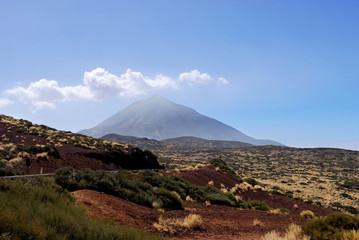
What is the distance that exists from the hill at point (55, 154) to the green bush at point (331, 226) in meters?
18.3

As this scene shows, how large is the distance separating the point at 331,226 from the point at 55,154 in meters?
30.5

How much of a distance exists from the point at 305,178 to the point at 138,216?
192ft

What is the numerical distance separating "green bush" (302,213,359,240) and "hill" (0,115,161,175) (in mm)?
18256

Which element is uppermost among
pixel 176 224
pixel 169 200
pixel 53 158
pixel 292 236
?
pixel 292 236

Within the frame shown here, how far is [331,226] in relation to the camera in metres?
8.07

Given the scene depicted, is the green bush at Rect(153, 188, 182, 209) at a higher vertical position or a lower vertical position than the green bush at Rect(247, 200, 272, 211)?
higher

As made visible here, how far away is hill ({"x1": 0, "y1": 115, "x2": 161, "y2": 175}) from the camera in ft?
82.5

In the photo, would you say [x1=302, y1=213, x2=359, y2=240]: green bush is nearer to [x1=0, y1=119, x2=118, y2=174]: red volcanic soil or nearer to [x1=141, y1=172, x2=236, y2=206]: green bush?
[x1=141, y1=172, x2=236, y2=206]: green bush

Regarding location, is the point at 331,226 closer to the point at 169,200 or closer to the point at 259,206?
the point at 169,200

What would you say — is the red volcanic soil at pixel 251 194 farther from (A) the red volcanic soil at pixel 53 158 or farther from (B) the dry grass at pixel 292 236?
(B) the dry grass at pixel 292 236

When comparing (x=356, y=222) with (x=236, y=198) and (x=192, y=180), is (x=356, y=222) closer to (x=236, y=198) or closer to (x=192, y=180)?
(x=236, y=198)

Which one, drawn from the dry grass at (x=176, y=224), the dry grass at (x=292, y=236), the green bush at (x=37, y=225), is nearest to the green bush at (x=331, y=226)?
the dry grass at (x=292, y=236)

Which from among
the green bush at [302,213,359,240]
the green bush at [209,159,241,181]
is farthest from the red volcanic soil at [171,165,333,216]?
the green bush at [302,213,359,240]

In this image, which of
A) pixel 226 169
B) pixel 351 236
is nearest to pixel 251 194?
pixel 226 169
